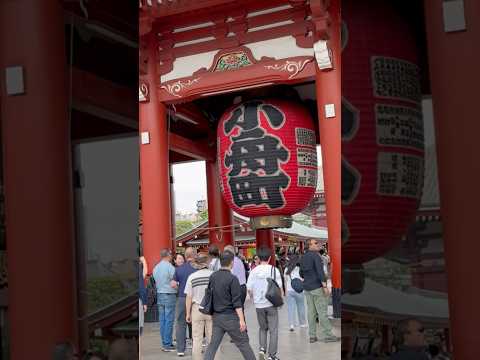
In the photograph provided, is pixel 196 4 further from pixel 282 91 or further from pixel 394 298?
pixel 394 298

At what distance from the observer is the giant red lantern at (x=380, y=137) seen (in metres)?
1.83

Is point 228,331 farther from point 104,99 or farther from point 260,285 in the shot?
point 104,99

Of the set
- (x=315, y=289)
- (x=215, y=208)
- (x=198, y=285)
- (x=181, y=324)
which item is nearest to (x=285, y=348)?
(x=315, y=289)

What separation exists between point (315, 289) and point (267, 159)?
247cm

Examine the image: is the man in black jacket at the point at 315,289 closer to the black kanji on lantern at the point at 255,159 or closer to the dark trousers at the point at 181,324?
the dark trousers at the point at 181,324

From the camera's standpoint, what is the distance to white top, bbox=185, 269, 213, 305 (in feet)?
16.7

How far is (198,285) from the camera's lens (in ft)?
16.8

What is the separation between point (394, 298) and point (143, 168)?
25.4 ft

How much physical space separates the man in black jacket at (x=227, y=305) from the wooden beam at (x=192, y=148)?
683cm

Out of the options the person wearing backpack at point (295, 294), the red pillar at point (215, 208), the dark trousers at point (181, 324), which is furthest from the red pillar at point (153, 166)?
the red pillar at point (215, 208)

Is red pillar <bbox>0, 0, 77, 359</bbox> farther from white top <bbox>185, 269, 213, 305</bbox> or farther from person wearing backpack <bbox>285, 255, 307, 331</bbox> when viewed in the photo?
person wearing backpack <bbox>285, 255, 307, 331</bbox>

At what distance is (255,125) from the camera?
8680 mm

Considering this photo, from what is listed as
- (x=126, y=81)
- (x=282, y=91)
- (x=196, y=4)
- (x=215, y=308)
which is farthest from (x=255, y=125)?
(x=126, y=81)

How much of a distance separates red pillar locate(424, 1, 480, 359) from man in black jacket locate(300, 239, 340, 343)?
4.77m
